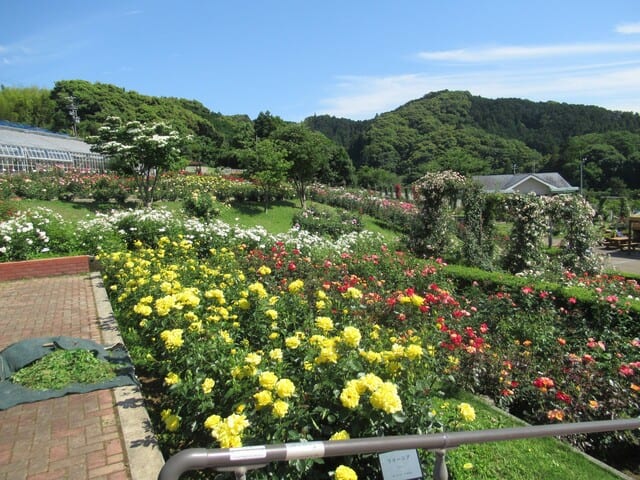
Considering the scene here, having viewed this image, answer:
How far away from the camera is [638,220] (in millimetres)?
19000

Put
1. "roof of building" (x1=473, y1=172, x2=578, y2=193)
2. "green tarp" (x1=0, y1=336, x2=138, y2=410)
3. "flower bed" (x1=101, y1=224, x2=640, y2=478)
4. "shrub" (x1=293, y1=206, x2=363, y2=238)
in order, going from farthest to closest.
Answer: "roof of building" (x1=473, y1=172, x2=578, y2=193)
"shrub" (x1=293, y1=206, x2=363, y2=238)
"green tarp" (x1=0, y1=336, x2=138, y2=410)
"flower bed" (x1=101, y1=224, x2=640, y2=478)

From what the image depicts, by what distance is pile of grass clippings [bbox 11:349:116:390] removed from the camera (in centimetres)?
377

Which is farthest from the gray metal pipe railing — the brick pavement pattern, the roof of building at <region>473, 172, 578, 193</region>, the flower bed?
the roof of building at <region>473, 172, 578, 193</region>

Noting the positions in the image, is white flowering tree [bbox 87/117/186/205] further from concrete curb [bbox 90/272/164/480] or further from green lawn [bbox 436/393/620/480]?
green lawn [bbox 436/393/620/480]

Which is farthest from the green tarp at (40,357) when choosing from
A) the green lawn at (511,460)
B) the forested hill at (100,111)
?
the forested hill at (100,111)

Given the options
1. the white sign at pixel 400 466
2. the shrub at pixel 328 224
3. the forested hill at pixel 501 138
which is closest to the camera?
the white sign at pixel 400 466

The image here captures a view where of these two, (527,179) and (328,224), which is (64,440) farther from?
(527,179)

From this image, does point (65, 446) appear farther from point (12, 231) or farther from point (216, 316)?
point (12, 231)

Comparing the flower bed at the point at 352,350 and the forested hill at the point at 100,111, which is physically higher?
the forested hill at the point at 100,111

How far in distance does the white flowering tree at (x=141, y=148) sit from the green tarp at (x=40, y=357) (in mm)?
12345

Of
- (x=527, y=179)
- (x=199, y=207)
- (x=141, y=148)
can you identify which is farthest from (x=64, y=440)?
(x=527, y=179)

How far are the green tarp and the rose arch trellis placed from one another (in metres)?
8.29

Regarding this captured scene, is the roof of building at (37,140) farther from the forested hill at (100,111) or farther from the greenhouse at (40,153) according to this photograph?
the forested hill at (100,111)

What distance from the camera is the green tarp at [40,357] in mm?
3561
